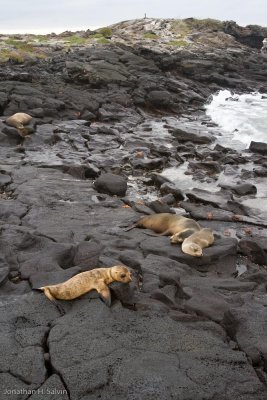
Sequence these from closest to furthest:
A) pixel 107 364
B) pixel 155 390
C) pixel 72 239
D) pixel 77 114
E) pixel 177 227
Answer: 1. pixel 155 390
2. pixel 107 364
3. pixel 72 239
4. pixel 177 227
5. pixel 77 114

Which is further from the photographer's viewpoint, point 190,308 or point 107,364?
point 190,308

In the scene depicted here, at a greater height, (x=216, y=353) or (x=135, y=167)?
(x=216, y=353)

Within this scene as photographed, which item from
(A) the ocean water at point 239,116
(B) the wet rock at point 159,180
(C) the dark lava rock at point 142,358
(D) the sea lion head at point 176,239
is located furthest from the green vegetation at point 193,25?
(C) the dark lava rock at point 142,358

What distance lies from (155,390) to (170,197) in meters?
9.26

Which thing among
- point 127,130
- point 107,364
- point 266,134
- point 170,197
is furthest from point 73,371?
point 266,134

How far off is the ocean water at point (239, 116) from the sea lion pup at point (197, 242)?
13.6 metres

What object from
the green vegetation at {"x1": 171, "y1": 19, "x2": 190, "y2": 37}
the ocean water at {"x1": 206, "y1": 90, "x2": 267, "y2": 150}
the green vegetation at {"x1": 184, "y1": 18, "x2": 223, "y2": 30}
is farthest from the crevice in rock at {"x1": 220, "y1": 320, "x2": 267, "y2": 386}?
the green vegetation at {"x1": 184, "y1": 18, "x2": 223, "y2": 30}

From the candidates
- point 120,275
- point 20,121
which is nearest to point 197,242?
point 120,275

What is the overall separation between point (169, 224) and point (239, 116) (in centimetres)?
2390

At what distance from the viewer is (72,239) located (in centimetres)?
1011

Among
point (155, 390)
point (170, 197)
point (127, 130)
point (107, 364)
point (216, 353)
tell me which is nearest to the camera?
point (155, 390)

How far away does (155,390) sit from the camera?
17.4 feet

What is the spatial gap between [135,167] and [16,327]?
12161mm

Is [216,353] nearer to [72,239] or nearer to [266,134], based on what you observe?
[72,239]
